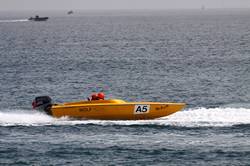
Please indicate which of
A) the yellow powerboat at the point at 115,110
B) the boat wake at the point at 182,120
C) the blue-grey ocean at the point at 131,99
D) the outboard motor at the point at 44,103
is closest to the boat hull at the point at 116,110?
the yellow powerboat at the point at 115,110

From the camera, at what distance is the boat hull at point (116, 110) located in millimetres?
47469

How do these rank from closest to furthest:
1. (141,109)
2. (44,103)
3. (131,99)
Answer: (141,109), (44,103), (131,99)

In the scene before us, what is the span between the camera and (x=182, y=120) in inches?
1850

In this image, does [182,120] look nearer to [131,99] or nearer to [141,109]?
[141,109]

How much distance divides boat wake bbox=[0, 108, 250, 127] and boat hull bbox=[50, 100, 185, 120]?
39cm

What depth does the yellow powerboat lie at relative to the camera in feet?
156

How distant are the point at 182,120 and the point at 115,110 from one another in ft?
14.2

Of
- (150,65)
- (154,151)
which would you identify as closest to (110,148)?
(154,151)

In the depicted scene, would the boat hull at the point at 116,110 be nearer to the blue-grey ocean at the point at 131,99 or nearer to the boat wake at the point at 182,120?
the boat wake at the point at 182,120

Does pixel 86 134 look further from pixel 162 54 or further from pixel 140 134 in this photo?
pixel 162 54

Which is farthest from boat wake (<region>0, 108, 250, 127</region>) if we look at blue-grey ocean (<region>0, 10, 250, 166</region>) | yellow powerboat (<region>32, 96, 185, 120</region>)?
yellow powerboat (<region>32, 96, 185, 120</region>)

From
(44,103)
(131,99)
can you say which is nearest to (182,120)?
(44,103)

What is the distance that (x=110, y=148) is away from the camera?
4094 cm

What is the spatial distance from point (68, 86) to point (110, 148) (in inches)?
1151
